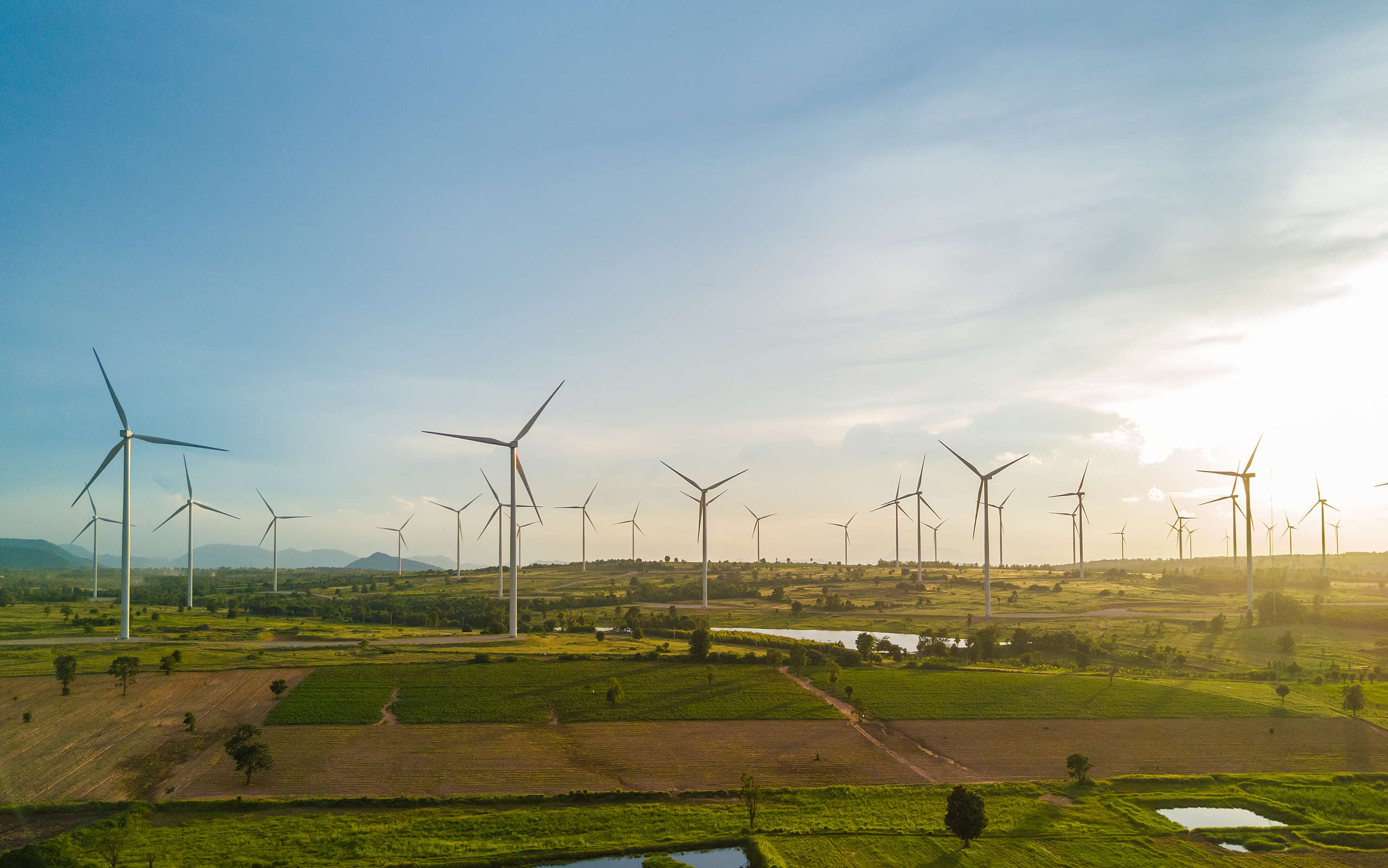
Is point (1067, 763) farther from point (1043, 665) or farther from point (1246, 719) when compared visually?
point (1043, 665)

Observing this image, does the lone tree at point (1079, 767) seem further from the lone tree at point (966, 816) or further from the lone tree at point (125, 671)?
the lone tree at point (125, 671)

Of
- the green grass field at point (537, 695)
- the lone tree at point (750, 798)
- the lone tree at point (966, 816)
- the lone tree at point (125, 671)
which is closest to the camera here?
the lone tree at point (966, 816)

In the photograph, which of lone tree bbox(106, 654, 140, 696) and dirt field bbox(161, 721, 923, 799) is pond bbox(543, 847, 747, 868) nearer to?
dirt field bbox(161, 721, 923, 799)

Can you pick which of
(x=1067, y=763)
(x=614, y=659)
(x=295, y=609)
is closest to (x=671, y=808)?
(x=1067, y=763)

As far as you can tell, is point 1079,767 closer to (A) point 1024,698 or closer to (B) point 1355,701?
(A) point 1024,698

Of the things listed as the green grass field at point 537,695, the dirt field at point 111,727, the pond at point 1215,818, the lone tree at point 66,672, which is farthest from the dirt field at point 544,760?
the lone tree at point 66,672

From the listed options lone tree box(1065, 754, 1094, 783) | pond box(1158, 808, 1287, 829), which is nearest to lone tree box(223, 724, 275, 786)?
lone tree box(1065, 754, 1094, 783)
